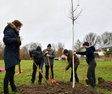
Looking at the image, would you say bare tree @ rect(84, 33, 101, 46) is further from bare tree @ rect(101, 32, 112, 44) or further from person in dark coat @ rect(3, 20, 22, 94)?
person in dark coat @ rect(3, 20, 22, 94)

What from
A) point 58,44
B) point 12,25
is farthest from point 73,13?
point 58,44

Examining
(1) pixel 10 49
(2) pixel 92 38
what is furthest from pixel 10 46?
(2) pixel 92 38

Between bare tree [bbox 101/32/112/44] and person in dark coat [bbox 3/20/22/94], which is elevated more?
bare tree [bbox 101/32/112/44]

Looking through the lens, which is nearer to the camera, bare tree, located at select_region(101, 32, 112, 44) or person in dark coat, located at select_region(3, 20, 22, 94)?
person in dark coat, located at select_region(3, 20, 22, 94)

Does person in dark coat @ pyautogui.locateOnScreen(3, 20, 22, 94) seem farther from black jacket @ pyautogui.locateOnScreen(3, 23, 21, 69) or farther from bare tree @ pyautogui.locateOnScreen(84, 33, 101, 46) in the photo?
bare tree @ pyautogui.locateOnScreen(84, 33, 101, 46)

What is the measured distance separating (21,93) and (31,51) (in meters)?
3.59

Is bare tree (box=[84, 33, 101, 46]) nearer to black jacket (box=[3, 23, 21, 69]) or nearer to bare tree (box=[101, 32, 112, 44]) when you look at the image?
bare tree (box=[101, 32, 112, 44])

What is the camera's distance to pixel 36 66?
35.3 ft

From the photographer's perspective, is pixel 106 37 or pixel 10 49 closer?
pixel 10 49

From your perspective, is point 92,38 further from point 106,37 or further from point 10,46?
point 10,46

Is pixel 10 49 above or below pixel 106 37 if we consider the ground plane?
below

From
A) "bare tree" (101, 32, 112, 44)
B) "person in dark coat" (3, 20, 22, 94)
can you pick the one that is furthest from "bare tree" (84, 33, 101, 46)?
"person in dark coat" (3, 20, 22, 94)

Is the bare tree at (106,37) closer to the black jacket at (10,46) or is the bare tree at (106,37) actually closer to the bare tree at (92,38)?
the bare tree at (92,38)

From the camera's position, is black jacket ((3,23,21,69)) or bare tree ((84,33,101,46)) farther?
bare tree ((84,33,101,46))
